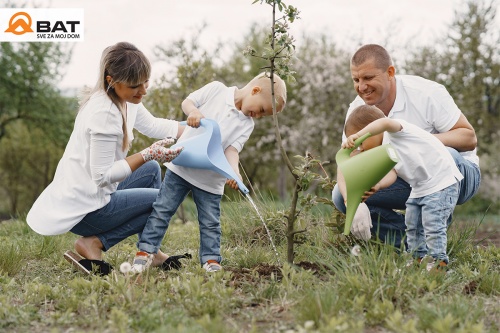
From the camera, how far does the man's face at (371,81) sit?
338 centimetres

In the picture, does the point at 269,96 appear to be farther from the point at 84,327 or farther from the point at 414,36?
the point at 414,36

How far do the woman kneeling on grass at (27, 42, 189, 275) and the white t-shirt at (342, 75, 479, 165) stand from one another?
126 cm

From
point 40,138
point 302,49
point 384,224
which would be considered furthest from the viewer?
point 40,138

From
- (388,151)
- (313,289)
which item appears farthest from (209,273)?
(388,151)

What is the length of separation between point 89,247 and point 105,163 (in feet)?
1.80

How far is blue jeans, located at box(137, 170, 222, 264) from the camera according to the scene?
11.0ft

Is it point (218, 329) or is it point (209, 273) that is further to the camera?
point (209, 273)

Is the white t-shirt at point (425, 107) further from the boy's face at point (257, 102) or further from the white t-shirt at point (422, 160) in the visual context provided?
the boy's face at point (257, 102)

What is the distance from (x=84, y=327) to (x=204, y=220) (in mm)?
1157

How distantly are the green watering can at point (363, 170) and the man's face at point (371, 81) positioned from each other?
741mm

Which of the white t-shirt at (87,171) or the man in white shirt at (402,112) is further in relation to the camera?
the man in white shirt at (402,112)

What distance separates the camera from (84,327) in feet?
7.73

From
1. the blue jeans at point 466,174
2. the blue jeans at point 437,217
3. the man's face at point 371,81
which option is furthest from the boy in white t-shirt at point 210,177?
the blue jeans at point 466,174

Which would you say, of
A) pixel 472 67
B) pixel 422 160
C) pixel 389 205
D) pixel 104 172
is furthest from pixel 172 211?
pixel 472 67
